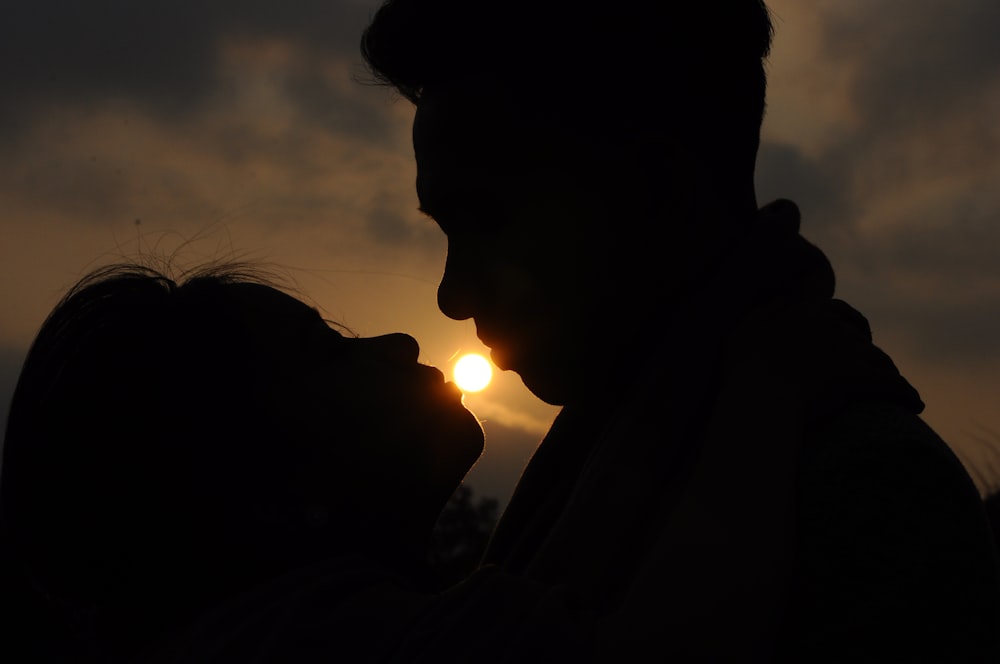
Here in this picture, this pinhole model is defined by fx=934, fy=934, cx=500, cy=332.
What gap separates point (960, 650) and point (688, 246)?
1.06 m

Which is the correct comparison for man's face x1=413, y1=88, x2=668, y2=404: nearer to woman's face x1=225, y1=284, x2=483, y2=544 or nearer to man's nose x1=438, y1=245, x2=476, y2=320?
man's nose x1=438, y1=245, x2=476, y2=320

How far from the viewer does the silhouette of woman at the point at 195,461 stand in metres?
2.36

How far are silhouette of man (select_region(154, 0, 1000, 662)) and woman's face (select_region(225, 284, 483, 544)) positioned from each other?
286 millimetres

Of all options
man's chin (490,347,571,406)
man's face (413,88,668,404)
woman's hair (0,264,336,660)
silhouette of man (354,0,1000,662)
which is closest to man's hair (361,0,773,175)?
silhouette of man (354,0,1000,662)

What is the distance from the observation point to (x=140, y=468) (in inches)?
96.0

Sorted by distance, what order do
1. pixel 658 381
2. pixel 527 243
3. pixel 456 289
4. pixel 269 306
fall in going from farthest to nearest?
1. pixel 269 306
2. pixel 456 289
3. pixel 527 243
4. pixel 658 381

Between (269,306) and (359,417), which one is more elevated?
(269,306)

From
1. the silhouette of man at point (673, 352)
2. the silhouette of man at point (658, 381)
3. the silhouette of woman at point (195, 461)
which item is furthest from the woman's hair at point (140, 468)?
the silhouette of man at point (673, 352)

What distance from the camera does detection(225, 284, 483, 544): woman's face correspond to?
246cm

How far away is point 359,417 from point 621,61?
1152 millimetres

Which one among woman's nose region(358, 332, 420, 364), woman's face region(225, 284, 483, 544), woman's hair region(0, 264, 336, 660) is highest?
woman's nose region(358, 332, 420, 364)

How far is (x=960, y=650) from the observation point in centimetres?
135

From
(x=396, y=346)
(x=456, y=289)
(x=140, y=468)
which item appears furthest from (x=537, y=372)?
(x=140, y=468)

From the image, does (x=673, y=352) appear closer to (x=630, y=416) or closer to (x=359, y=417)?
(x=630, y=416)
